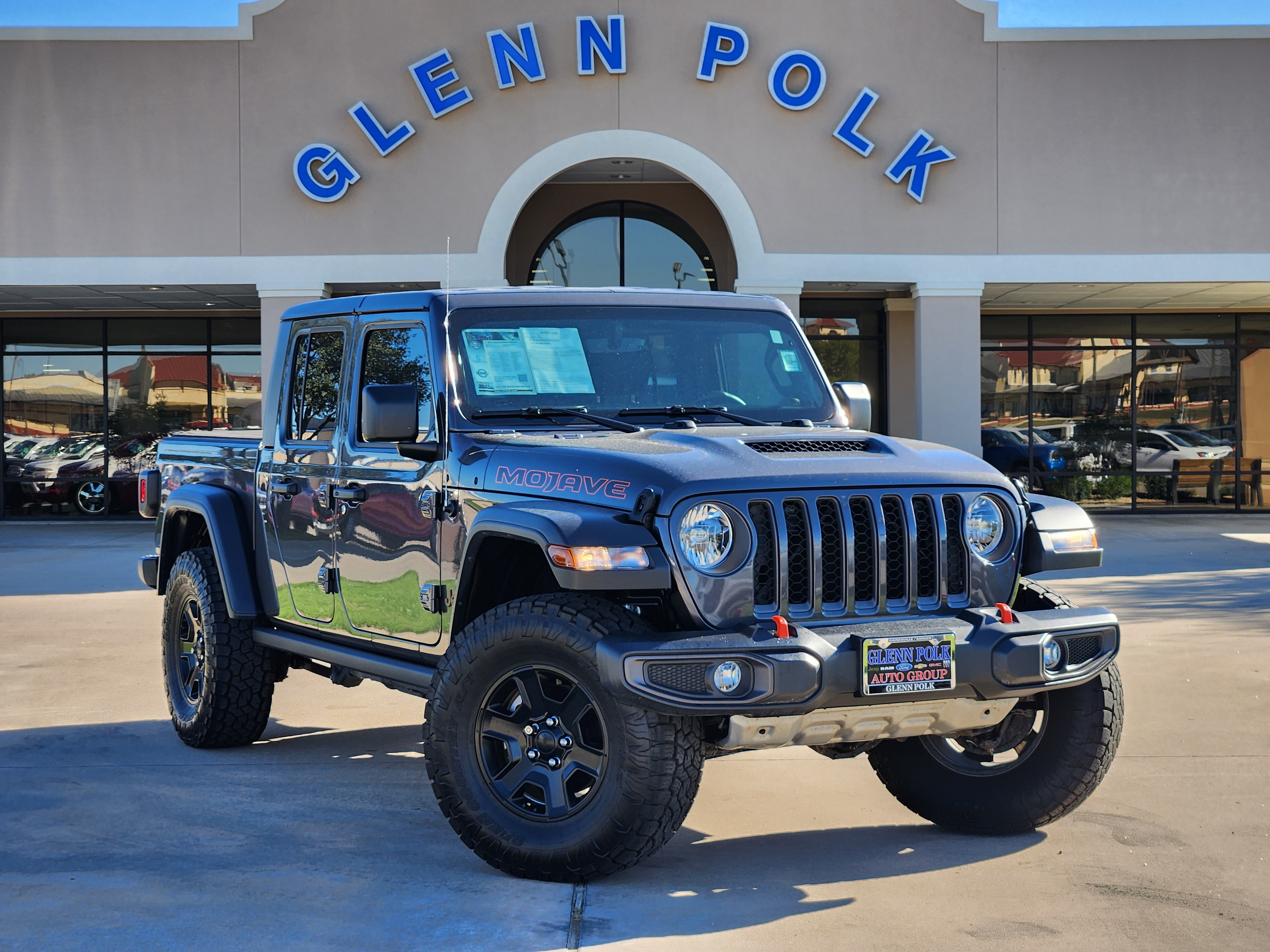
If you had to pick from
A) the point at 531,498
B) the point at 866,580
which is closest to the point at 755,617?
the point at 866,580

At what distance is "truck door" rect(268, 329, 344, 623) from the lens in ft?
19.3

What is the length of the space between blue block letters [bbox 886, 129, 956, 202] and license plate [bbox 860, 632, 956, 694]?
1414 centimetres

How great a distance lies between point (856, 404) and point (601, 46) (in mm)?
12707

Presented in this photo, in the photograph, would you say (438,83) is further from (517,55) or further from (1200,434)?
(1200,434)

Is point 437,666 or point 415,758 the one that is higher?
point 437,666

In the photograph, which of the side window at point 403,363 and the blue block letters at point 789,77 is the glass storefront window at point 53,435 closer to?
the blue block letters at point 789,77

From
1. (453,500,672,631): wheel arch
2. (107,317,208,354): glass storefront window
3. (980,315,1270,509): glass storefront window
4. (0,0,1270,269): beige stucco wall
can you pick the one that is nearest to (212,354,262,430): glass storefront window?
(107,317,208,354): glass storefront window

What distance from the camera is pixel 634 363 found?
219 inches

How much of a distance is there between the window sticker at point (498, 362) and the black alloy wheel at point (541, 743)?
1272 millimetres

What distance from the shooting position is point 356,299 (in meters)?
5.96

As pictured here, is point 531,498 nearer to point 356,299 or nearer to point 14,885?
point 356,299

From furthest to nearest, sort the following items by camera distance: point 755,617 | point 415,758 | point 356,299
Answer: point 415,758
point 356,299
point 755,617

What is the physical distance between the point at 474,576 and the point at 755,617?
1100 millimetres

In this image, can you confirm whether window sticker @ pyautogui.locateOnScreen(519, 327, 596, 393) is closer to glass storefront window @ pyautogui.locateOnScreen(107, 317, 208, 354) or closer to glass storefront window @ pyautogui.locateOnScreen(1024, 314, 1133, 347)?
glass storefront window @ pyautogui.locateOnScreen(107, 317, 208, 354)
